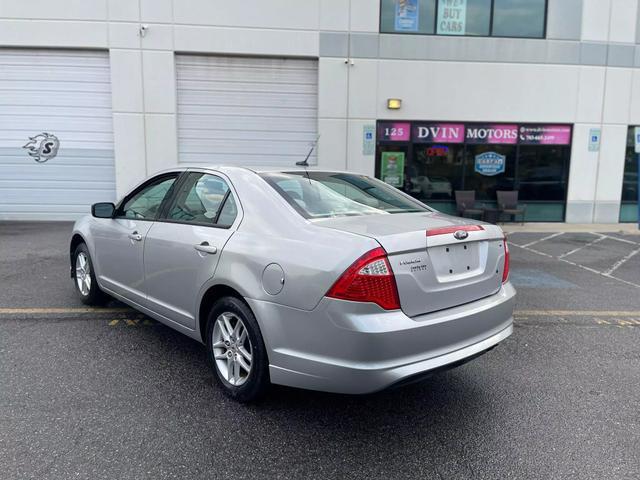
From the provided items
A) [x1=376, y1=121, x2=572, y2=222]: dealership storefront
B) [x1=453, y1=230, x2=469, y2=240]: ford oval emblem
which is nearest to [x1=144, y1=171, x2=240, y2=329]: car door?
[x1=453, y1=230, x2=469, y2=240]: ford oval emblem

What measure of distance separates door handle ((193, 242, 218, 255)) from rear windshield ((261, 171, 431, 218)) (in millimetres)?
583

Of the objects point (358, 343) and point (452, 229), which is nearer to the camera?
point (358, 343)

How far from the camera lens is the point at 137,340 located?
437cm

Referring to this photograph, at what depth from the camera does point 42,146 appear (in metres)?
13.2

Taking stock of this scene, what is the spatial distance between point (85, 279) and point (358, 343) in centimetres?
384

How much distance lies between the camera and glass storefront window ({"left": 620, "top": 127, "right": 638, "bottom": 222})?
1401 cm

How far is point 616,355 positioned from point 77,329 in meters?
4.81

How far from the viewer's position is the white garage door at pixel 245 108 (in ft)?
42.5

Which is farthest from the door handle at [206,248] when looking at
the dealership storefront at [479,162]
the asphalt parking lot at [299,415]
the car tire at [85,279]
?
the dealership storefront at [479,162]

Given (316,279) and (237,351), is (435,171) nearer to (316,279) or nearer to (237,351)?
(237,351)

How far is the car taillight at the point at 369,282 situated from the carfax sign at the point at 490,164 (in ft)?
39.3

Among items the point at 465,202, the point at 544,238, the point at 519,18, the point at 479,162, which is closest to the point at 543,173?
the point at 479,162

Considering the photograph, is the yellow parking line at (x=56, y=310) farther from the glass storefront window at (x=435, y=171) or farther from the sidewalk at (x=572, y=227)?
the sidewalk at (x=572, y=227)

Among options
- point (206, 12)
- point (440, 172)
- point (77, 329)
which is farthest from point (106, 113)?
point (77, 329)
